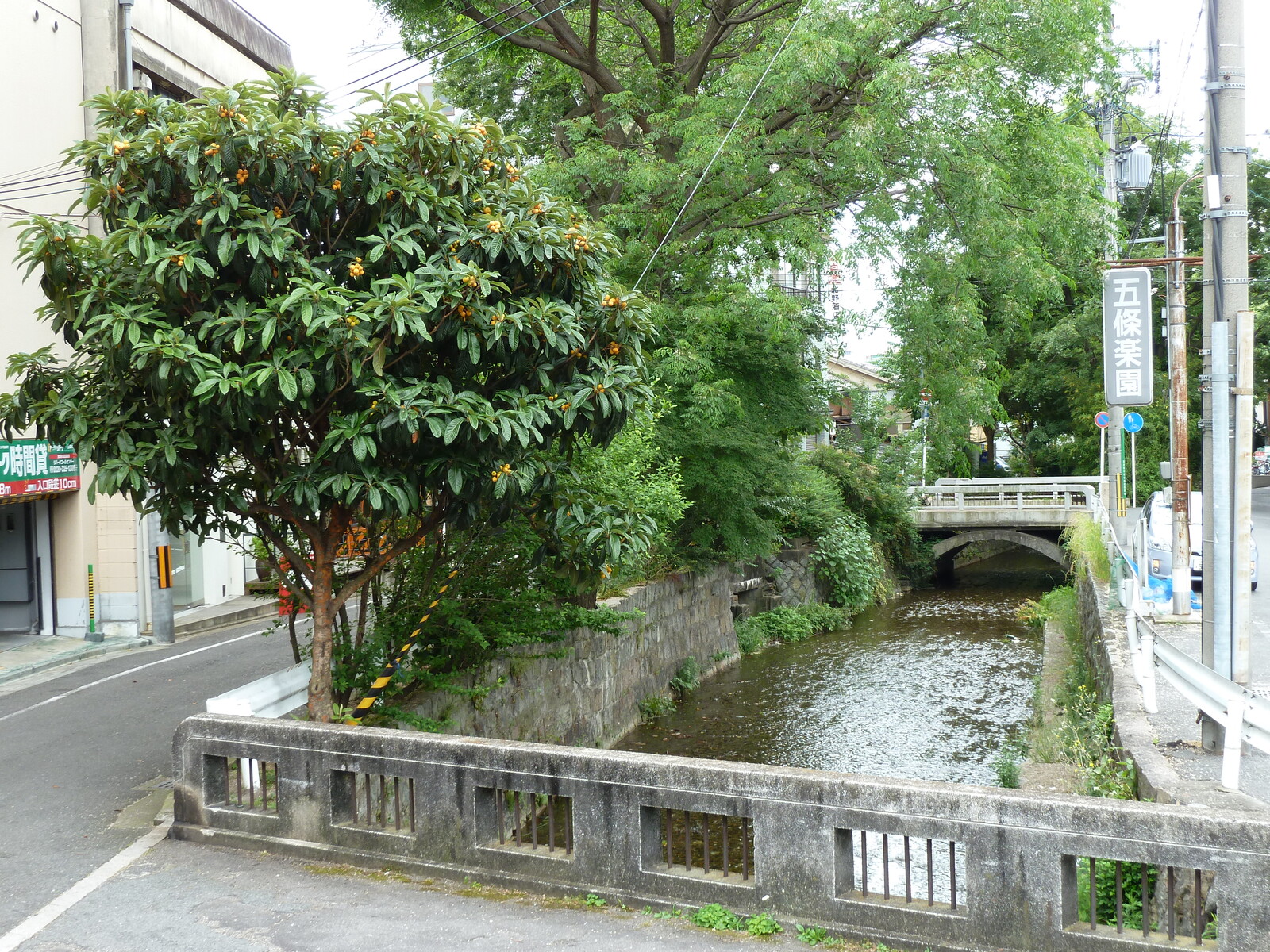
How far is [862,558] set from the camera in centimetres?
2984

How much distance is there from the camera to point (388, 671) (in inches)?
369

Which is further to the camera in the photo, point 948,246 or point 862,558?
point 862,558

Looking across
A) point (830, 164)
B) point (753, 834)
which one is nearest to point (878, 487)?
point (830, 164)

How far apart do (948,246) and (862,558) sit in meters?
16.6

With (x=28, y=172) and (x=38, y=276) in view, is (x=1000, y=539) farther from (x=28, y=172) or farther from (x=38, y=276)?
(x=28, y=172)

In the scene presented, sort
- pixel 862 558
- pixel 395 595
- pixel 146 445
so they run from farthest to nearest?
pixel 862 558
pixel 395 595
pixel 146 445

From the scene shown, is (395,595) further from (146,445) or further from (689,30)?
(689,30)

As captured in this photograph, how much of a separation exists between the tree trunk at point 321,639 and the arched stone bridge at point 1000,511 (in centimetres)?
2754

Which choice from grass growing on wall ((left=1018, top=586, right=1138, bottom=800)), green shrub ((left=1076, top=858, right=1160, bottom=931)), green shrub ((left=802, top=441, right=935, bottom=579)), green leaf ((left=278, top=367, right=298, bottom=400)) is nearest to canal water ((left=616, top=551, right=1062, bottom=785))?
grass growing on wall ((left=1018, top=586, right=1138, bottom=800))

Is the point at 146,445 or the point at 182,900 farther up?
the point at 146,445

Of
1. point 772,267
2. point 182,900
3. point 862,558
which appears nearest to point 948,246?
point 772,267

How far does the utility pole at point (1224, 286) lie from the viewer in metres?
7.32

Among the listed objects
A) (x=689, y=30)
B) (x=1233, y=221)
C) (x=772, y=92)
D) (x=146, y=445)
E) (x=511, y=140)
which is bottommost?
(x=146, y=445)

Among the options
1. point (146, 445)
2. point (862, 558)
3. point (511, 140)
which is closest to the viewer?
point (146, 445)
